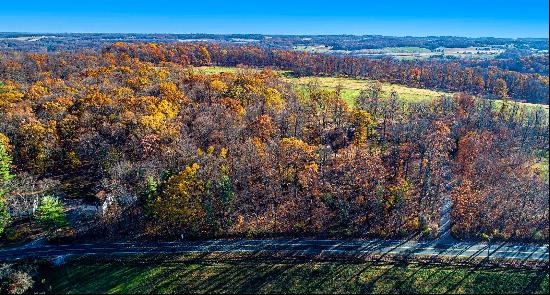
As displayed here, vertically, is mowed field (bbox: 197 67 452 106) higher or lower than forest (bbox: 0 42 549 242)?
higher

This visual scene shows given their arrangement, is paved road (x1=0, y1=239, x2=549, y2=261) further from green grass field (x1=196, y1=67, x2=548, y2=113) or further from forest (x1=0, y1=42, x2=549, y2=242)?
green grass field (x1=196, y1=67, x2=548, y2=113)

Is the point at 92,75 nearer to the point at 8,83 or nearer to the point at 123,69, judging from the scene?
the point at 123,69

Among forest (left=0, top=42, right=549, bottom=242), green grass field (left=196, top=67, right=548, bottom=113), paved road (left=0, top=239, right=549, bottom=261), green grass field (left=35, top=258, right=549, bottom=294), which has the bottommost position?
green grass field (left=35, top=258, right=549, bottom=294)

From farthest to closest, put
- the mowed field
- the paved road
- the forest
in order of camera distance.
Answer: the mowed field
the forest
the paved road

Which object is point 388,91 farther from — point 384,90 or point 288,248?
point 288,248

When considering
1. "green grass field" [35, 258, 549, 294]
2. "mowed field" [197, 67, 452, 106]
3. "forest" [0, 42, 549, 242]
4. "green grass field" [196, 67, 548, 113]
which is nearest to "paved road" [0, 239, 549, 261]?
"forest" [0, 42, 549, 242]

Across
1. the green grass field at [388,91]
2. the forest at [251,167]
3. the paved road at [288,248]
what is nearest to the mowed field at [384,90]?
the green grass field at [388,91]

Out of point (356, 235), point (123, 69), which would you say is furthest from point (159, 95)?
point (356, 235)
